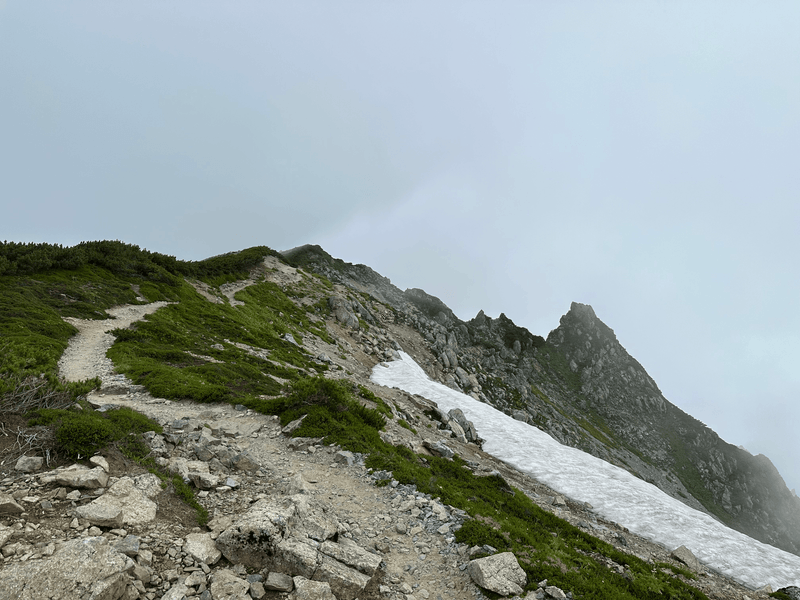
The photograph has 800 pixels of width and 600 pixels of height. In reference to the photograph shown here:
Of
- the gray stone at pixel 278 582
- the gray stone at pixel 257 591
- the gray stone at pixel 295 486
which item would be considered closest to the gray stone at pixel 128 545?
the gray stone at pixel 257 591

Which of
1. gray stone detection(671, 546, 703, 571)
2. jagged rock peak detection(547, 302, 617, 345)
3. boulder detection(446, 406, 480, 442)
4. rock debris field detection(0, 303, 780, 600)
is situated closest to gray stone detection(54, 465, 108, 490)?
rock debris field detection(0, 303, 780, 600)

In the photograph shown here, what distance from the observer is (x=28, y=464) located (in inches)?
319

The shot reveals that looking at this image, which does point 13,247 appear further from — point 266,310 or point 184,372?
point 184,372

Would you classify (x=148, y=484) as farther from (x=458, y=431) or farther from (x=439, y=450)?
(x=458, y=431)

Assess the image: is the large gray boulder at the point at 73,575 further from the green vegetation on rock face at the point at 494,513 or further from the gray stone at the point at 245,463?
the green vegetation on rock face at the point at 494,513

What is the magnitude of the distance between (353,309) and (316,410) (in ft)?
171

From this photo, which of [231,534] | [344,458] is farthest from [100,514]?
[344,458]

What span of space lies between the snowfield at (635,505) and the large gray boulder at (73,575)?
76.0 ft

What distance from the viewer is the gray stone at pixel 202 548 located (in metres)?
7.20

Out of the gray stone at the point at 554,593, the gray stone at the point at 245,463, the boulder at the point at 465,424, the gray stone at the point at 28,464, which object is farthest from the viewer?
the boulder at the point at 465,424

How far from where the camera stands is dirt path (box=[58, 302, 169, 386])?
1984 centimetres

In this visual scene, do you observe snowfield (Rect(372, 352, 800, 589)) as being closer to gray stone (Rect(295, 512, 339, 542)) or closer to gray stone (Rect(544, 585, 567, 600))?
gray stone (Rect(544, 585, 567, 600))

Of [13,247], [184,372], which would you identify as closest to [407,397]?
[184,372]

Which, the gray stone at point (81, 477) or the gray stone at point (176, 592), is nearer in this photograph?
the gray stone at point (176, 592)
